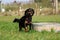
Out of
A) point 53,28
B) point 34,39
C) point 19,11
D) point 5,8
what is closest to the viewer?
point 34,39

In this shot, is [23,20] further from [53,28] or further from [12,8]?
[12,8]

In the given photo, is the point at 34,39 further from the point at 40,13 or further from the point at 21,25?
the point at 40,13

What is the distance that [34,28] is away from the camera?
359 inches

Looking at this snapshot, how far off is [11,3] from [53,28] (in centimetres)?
2116

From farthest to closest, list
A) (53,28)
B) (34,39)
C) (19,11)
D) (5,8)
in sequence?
(5,8), (19,11), (53,28), (34,39)

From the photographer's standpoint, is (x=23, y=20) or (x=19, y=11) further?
(x=19, y=11)

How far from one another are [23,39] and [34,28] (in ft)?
8.73

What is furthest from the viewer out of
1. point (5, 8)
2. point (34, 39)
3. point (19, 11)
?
point (5, 8)

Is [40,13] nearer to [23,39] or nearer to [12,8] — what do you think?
[12,8]

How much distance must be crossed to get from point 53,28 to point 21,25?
114 cm

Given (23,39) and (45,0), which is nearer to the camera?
(23,39)

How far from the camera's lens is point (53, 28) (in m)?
8.77

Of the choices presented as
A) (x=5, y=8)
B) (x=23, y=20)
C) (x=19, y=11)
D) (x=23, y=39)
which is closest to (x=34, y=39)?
(x=23, y=39)

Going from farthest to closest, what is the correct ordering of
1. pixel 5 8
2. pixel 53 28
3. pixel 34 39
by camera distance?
pixel 5 8, pixel 53 28, pixel 34 39
